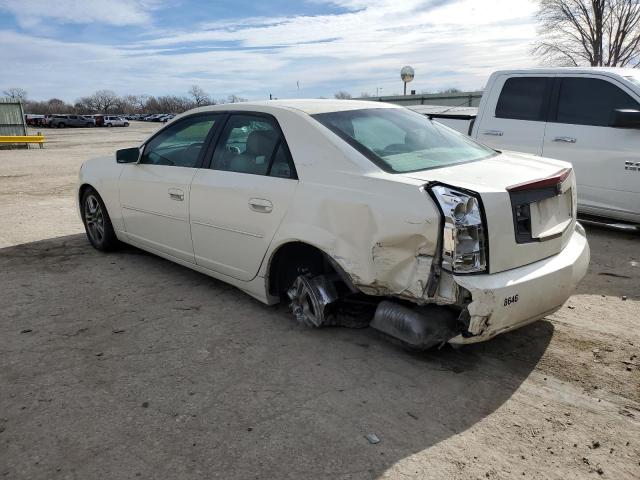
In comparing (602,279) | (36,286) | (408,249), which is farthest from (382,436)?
(36,286)

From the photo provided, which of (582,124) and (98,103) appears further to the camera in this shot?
(98,103)

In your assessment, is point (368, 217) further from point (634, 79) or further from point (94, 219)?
point (634, 79)

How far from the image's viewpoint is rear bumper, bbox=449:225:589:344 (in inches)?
107

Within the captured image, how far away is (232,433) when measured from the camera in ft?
8.36

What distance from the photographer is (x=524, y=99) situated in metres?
6.51

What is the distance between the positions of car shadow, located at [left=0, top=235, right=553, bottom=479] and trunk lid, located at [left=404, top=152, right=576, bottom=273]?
2.39ft

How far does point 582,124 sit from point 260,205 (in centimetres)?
433

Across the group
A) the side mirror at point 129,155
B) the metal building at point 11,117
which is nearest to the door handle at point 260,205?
the side mirror at point 129,155

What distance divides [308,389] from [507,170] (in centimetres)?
181

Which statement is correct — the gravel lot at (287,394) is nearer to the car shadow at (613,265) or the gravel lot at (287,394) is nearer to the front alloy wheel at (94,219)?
the car shadow at (613,265)

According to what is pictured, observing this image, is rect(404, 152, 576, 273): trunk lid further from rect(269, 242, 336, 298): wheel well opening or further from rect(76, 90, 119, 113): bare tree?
rect(76, 90, 119, 113): bare tree

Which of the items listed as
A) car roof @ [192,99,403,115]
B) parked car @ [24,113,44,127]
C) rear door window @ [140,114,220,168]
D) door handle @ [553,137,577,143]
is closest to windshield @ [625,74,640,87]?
door handle @ [553,137,577,143]

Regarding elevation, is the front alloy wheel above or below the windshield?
below

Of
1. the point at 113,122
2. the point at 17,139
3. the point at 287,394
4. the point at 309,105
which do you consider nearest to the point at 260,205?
the point at 309,105
